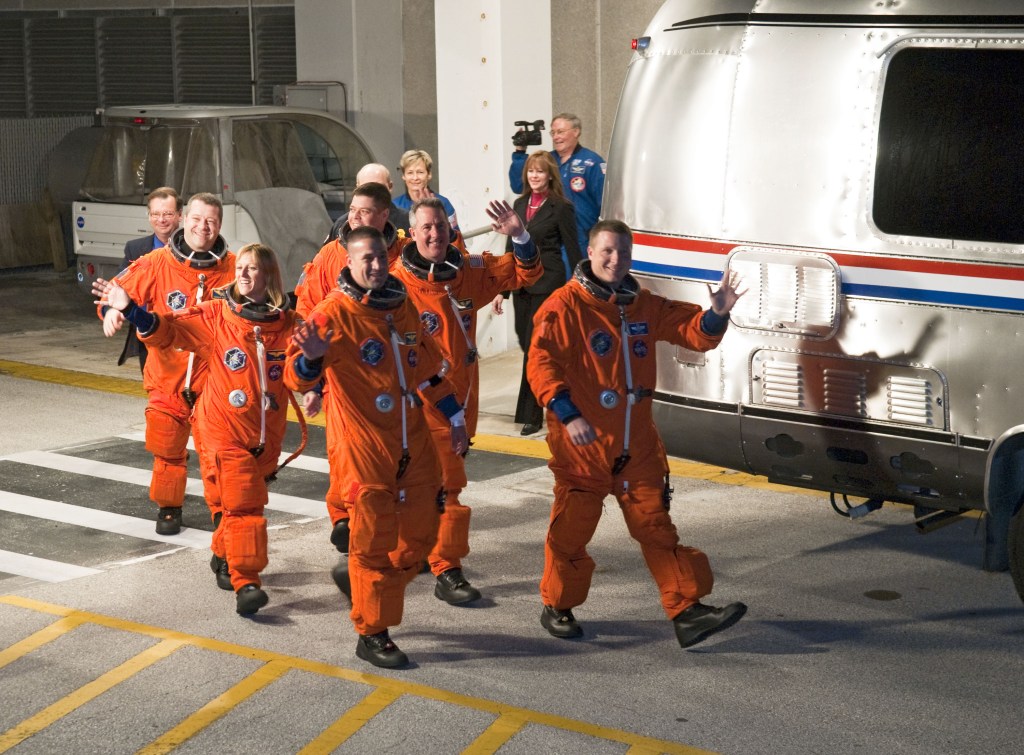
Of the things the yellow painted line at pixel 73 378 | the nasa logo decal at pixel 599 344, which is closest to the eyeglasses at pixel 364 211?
the nasa logo decal at pixel 599 344

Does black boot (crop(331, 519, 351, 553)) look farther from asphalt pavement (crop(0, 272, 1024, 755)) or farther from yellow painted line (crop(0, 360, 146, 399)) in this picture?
yellow painted line (crop(0, 360, 146, 399))

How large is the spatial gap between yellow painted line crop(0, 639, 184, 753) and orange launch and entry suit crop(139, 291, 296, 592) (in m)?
0.63

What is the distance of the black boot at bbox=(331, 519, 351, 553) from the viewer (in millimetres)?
7867

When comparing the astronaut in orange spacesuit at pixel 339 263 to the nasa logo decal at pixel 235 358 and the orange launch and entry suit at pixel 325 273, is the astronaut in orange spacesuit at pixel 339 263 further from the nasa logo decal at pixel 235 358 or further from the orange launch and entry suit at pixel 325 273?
the nasa logo decal at pixel 235 358

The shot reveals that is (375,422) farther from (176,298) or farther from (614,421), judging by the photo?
(176,298)

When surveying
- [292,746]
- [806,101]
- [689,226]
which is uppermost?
[806,101]

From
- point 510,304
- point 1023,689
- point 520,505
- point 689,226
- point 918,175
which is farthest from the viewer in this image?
point 510,304

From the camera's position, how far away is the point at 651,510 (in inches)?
266

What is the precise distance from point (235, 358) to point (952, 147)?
3.32 metres

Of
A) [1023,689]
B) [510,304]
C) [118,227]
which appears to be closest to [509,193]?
[510,304]

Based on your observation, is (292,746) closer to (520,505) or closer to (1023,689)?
(1023,689)

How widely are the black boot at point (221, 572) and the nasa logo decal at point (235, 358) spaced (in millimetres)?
940

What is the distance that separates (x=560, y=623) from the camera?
22.8 ft

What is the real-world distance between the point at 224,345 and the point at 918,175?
10.5 ft
